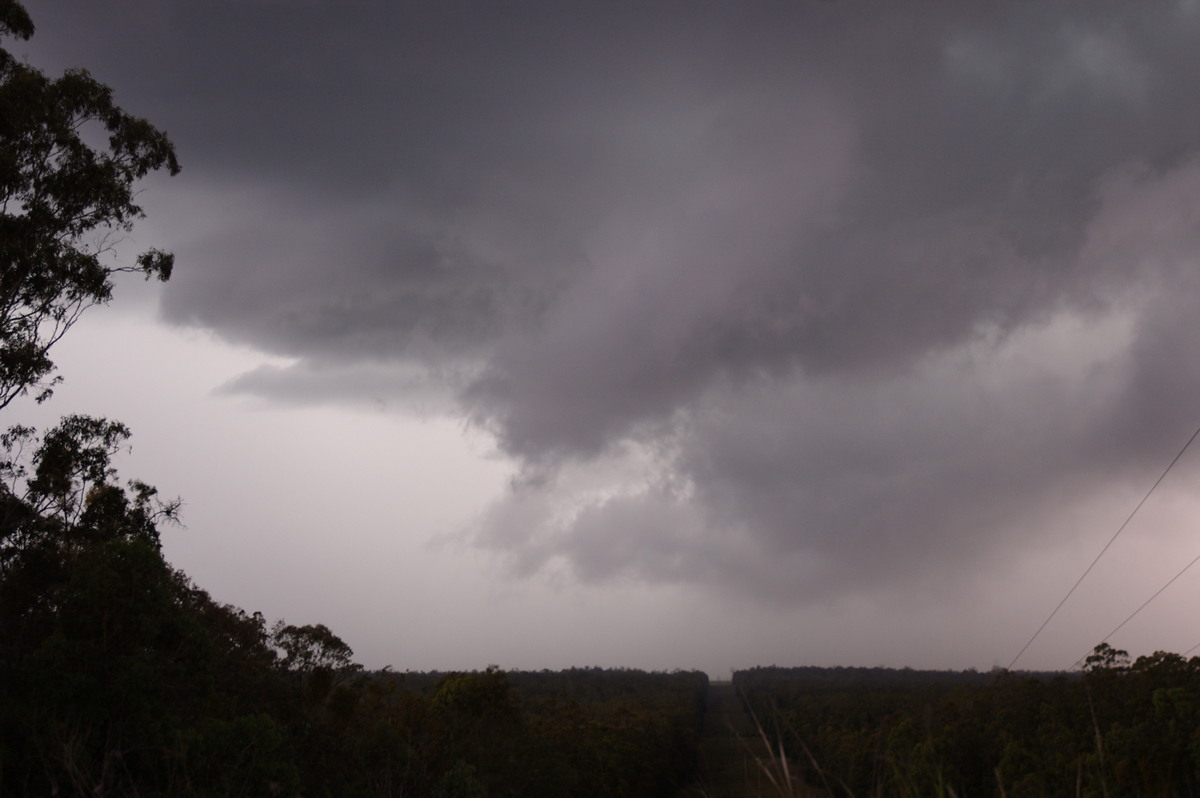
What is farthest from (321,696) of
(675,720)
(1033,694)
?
(675,720)

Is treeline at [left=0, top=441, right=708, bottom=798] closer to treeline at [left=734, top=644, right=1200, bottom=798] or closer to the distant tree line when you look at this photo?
the distant tree line

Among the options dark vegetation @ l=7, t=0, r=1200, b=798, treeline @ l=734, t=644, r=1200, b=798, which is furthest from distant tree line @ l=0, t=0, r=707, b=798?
treeline @ l=734, t=644, r=1200, b=798

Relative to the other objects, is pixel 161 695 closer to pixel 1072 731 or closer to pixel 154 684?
pixel 154 684

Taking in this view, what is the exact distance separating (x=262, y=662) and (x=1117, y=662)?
52.1 metres

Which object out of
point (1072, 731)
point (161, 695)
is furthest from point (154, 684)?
point (1072, 731)

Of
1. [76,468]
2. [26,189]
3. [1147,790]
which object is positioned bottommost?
[1147,790]

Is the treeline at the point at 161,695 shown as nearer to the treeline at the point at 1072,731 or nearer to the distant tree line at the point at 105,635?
the distant tree line at the point at 105,635

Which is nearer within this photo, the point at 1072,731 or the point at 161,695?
the point at 161,695

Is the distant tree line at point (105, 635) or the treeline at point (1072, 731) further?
the treeline at point (1072, 731)

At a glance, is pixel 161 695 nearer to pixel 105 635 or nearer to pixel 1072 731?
pixel 105 635

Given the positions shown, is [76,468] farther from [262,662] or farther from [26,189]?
[262,662]

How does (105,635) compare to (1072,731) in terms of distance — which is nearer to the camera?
(105,635)

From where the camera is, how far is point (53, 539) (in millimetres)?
30406

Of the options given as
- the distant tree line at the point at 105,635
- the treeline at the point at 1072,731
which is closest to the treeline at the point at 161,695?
the distant tree line at the point at 105,635
